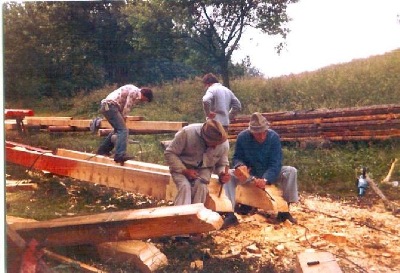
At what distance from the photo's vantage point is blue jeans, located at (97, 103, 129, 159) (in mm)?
3457

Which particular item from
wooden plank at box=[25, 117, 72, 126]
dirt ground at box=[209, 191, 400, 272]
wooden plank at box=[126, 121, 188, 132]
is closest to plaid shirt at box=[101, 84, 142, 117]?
wooden plank at box=[126, 121, 188, 132]

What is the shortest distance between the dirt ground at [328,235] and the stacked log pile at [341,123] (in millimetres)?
350

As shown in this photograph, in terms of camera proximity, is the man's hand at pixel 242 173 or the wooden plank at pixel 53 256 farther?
the man's hand at pixel 242 173

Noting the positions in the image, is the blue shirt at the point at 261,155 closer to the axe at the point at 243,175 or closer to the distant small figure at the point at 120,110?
the axe at the point at 243,175

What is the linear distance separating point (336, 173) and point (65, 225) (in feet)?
4.80

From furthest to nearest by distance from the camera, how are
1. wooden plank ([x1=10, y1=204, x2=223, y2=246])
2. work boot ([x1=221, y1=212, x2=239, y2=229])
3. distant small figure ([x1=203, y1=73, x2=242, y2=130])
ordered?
work boot ([x1=221, y1=212, x2=239, y2=229]) → distant small figure ([x1=203, y1=73, x2=242, y2=130]) → wooden plank ([x1=10, y1=204, x2=223, y2=246])

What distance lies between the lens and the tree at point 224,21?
3139 millimetres

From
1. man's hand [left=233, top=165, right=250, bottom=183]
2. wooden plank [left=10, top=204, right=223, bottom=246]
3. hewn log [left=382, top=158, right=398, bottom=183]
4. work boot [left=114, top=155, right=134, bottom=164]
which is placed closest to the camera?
wooden plank [left=10, top=204, right=223, bottom=246]

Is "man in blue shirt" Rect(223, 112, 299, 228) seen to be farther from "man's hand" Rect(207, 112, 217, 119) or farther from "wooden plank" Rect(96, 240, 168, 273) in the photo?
"wooden plank" Rect(96, 240, 168, 273)

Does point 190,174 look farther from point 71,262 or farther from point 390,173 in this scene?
point 390,173

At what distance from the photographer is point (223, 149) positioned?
338cm

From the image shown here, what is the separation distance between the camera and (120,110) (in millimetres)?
3414

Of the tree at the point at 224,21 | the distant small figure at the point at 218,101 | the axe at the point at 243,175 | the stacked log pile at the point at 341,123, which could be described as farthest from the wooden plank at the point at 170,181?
the tree at the point at 224,21

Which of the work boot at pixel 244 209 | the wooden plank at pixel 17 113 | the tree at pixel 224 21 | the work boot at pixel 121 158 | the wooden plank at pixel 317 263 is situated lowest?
the wooden plank at pixel 317 263
